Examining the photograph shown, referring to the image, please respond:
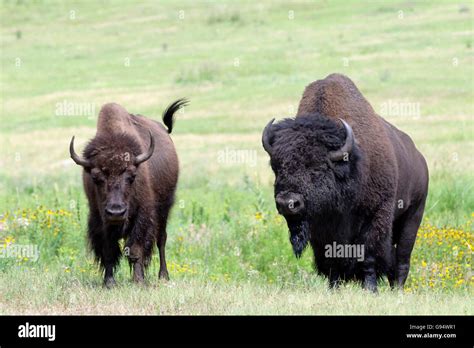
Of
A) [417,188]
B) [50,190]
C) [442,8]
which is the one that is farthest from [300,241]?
[442,8]

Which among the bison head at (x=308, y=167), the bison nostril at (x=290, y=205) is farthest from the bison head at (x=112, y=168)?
the bison nostril at (x=290, y=205)

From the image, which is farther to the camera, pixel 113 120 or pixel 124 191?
pixel 113 120

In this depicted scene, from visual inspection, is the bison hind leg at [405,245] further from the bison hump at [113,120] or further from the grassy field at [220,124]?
the bison hump at [113,120]

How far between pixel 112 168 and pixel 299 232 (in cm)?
235

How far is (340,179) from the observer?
29.5 feet

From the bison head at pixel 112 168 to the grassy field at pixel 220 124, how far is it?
0.88 meters

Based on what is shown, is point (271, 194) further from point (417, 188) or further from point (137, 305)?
point (137, 305)

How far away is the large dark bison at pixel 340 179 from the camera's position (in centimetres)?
865

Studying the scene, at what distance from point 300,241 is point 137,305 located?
175cm

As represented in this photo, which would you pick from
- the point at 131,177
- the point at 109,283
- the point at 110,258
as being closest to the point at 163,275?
the point at 110,258

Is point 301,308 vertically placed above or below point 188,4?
below

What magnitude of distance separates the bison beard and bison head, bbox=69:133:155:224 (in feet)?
6.25

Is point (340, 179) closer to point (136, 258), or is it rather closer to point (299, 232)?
point (299, 232)

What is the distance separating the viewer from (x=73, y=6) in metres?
72.6
